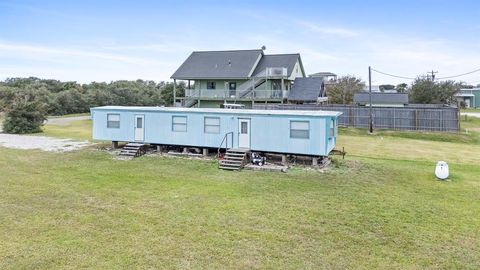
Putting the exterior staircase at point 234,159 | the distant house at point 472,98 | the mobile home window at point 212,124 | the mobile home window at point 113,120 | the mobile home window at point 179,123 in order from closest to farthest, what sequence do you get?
the exterior staircase at point 234,159 < the mobile home window at point 212,124 < the mobile home window at point 179,123 < the mobile home window at point 113,120 < the distant house at point 472,98

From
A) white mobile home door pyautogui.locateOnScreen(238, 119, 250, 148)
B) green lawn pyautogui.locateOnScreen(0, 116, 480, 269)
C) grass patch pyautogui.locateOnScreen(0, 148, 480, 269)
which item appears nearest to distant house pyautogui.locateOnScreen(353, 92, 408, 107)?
green lawn pyautogui.locateOnScreen(0, 116, 480, 269)

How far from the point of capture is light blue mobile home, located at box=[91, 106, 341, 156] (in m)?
14.7

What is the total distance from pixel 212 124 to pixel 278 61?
23.2 meters

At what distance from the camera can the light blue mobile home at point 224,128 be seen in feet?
48.3

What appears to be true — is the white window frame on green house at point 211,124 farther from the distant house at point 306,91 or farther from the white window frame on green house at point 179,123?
the distant house at point 306,91

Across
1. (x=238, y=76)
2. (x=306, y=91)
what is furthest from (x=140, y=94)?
(x=306, y=91)

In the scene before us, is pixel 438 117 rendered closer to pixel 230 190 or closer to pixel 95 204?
pixel 230 190

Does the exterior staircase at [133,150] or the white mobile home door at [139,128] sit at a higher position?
the white mobile home door at [139,128]

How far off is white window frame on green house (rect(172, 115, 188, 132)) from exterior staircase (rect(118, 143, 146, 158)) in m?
1.78

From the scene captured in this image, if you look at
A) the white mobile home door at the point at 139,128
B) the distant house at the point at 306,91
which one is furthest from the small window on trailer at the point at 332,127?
the distant house at the point at 306,91

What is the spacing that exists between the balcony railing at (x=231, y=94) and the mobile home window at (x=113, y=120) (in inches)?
719

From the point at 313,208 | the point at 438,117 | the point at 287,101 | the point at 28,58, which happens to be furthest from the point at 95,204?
the point at 28,58

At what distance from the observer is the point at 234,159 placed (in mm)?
14766

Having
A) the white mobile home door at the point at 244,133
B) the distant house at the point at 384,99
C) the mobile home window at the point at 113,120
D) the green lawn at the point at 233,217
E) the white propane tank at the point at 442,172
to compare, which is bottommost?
the green lawn at the point at 233,217
